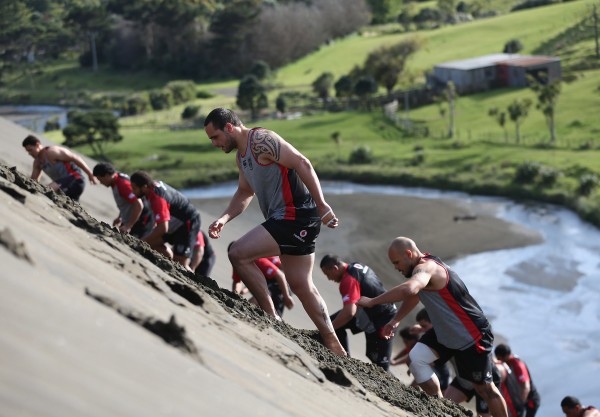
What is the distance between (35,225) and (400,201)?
3007 cm

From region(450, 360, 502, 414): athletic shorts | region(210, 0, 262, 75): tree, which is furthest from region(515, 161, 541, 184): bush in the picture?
region(210, 0, 262, 75): tree

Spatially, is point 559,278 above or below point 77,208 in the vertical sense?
below

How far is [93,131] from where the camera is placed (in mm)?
55281

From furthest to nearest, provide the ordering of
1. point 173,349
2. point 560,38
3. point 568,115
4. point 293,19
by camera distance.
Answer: point 293,19
point 560,38
point 568,115
point 173,349

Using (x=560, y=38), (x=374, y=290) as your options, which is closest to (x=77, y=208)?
(x=374, y=290)

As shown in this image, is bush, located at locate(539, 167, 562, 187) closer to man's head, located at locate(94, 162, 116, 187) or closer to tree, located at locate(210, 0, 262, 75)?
man's head, located at locate(94, 162, 116, 187)

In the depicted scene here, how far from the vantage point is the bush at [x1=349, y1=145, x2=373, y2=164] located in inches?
1795

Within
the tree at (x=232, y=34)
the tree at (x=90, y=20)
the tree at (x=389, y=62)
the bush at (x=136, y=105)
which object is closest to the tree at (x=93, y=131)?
the bush at (x=136, y=105)

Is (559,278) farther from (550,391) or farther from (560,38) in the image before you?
(560,38)

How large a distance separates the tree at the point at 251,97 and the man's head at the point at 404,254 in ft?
185

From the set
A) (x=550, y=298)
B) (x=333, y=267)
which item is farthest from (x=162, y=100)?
(x=333, y=267)

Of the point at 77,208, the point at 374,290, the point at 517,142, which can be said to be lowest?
the point at 517,142

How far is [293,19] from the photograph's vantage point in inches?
3748

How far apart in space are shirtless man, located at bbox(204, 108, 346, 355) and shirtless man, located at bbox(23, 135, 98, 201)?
533 cm
